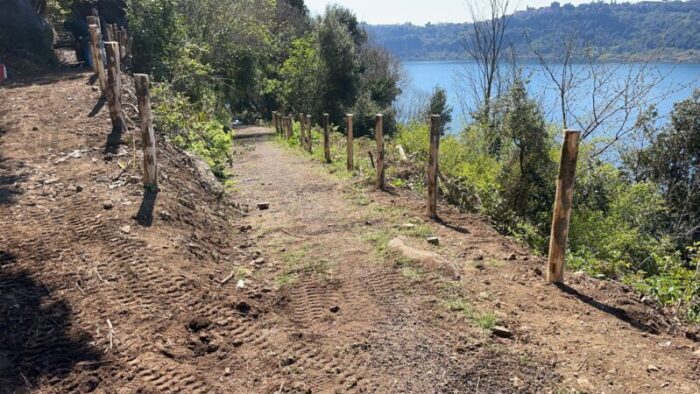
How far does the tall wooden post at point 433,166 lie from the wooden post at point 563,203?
2.43m

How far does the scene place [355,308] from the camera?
14.4ft

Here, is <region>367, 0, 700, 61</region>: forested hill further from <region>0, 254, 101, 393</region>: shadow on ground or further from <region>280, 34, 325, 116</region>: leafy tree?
<region>0, 254, 101, 393</region>: shadow on ground

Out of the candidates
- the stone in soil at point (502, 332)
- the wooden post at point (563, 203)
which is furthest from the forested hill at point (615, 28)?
the stone in soil at point (502, 332)

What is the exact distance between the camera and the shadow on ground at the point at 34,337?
3.21 meters

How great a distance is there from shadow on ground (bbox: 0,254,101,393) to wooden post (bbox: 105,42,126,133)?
440 cm

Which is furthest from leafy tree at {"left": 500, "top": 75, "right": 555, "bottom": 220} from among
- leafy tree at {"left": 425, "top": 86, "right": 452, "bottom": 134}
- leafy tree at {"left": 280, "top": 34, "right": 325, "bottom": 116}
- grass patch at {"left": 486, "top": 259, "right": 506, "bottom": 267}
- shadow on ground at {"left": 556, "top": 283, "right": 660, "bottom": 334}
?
leafy tree at {"left": 280, "top": 34, "right": 325, "bottom": 116}

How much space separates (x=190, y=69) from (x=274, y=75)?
18.7m

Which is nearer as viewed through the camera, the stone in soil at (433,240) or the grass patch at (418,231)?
the stone in soil at (433,240)

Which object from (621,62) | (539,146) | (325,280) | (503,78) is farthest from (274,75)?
(325,280)

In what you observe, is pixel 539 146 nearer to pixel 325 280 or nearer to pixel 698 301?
pixel 698 301

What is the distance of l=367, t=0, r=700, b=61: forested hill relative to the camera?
20.7 m

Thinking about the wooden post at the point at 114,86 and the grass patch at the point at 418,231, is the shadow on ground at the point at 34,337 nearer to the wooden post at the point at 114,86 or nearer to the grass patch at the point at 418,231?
the grass patch at the point at 418,231

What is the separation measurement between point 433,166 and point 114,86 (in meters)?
5.32

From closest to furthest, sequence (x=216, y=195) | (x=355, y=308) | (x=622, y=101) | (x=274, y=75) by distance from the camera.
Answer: (x=355, y=308)
(x=216, y=195)
(x=622, y=101)
(x=274, y=75)
